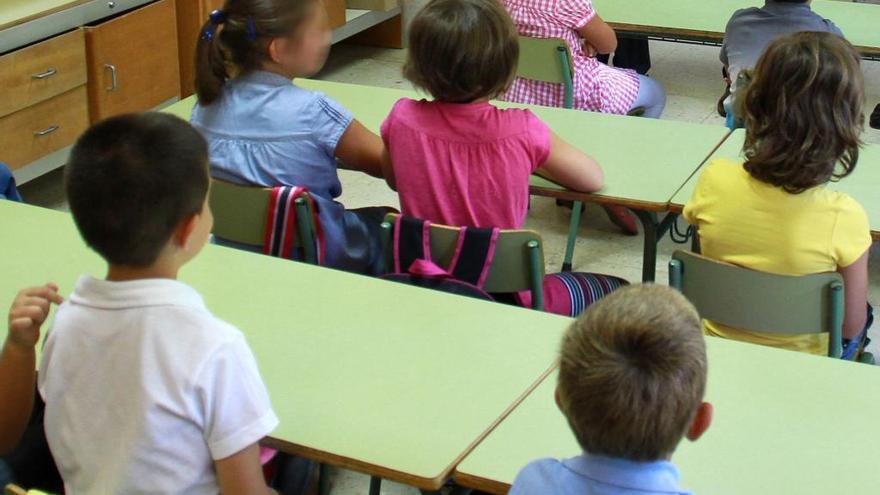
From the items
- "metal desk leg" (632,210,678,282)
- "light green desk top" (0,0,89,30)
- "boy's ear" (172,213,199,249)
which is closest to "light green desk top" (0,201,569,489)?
"boy's ear" (172,213,199,249)

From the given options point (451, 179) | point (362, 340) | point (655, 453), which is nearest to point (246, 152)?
point (451, 179)

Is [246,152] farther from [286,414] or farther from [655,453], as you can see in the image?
[655,453]

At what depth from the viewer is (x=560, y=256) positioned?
4.06 m

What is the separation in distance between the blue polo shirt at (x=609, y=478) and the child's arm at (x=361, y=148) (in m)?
1.45

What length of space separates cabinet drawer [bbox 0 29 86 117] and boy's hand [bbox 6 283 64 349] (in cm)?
241

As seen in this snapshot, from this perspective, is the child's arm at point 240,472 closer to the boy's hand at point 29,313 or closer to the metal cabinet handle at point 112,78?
the boy's hand at point 29,313

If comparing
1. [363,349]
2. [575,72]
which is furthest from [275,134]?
[575,72]

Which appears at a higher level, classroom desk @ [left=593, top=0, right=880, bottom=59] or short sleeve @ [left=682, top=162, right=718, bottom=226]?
short sleeve @ [left=682, top=162, right=718, bottom=226]

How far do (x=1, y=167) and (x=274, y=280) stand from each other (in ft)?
2.83

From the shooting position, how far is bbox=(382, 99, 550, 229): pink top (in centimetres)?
256

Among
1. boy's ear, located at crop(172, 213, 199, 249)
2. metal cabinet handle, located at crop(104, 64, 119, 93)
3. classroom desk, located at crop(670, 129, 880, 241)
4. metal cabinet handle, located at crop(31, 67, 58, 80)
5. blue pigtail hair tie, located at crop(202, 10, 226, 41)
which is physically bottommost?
metal cabinet handle, located at crop(104, 64, 119, 93)

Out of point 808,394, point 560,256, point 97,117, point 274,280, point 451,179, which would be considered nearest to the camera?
point 808,394

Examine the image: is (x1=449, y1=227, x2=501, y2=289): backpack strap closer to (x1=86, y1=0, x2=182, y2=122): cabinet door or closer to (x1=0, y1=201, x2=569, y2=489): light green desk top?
(x1=0, y1=201, x2=569, y2=489): light green desk top

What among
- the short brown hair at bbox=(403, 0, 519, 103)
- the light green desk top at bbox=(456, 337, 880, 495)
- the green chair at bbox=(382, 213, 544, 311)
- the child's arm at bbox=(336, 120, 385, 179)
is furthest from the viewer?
the child's arm at bbox=(336, 120, 385, 179)
